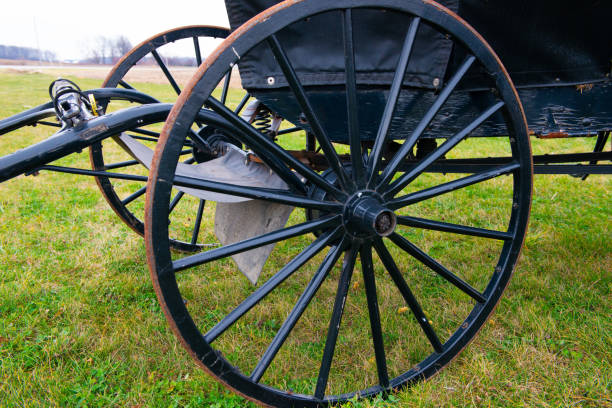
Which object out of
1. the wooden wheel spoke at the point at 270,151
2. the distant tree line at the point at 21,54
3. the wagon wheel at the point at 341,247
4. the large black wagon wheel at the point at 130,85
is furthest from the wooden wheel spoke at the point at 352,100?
the distant tree line at the point at 21,54

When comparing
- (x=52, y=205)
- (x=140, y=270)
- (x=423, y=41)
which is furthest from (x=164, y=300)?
(x=52, y=205)

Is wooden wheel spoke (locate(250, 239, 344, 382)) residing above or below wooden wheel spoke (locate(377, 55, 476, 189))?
below

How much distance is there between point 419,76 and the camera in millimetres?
1694

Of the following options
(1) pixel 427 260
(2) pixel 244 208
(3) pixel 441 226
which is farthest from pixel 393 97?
(2) pixel 244 208

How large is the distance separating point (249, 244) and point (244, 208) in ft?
2.97

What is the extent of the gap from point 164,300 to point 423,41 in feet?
4.37

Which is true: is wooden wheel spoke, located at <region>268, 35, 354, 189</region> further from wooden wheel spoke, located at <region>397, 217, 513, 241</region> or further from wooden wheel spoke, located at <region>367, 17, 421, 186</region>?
wooden wheel spoke, located at <region>397, 217, 513, 241</region>

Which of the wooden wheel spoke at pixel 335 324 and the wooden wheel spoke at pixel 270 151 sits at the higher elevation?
the wooden wheel spoke at pixel 270 151

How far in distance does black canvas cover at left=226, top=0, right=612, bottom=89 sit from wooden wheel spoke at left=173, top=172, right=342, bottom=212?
502 millimetres

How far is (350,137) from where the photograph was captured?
5.03 ft

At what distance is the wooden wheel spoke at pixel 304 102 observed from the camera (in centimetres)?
134

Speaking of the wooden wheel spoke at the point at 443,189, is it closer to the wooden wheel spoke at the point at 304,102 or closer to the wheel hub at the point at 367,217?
the wheel hub at the point at 367,217

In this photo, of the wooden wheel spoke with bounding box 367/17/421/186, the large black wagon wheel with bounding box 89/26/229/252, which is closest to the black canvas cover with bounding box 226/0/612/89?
the wooden wheel spoke with bounding box 367/17/421/186

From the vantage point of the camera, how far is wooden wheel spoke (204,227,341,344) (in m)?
1.44
